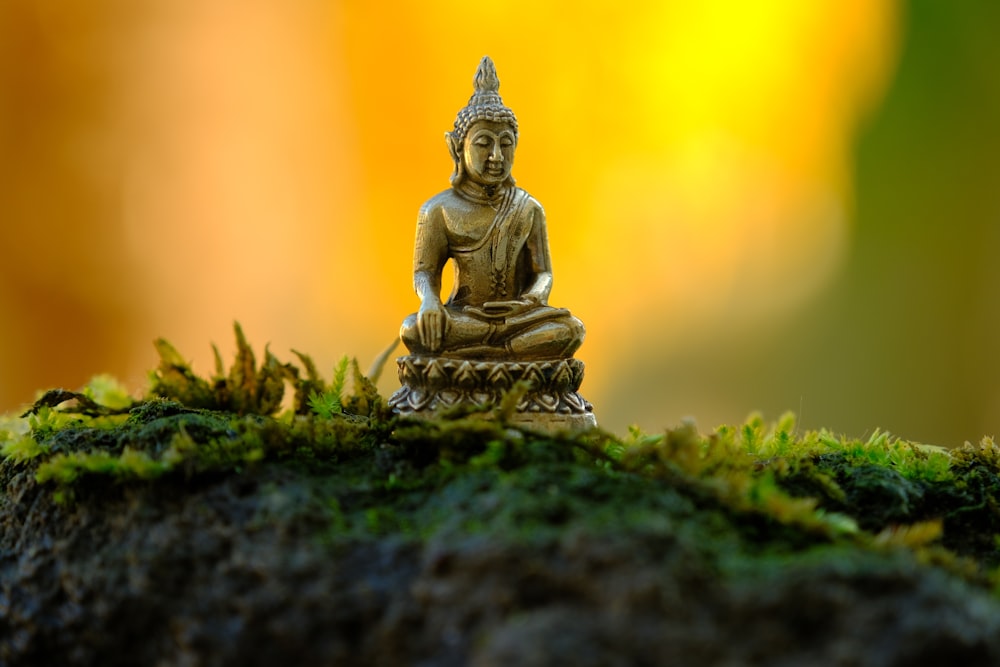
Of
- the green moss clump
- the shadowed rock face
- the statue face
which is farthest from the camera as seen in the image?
the statue face

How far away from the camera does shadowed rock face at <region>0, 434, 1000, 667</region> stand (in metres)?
1.40

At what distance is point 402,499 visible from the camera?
1904 mm

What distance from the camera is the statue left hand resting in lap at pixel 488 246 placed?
3129 mm

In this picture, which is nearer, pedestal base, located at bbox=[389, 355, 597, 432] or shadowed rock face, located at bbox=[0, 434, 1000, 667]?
shadowed rock face, located at bbox=[0, 434, 1000, 667]

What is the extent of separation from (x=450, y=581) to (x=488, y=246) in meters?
1.87

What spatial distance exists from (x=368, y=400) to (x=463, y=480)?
3.84 feet

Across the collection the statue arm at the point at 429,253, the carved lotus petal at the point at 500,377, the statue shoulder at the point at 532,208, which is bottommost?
the carved lotus petal at the point at 500,377

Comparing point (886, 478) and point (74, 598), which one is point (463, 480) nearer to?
point (74, 598)

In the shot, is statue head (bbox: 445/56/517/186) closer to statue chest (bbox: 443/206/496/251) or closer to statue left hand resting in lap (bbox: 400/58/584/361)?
statue left hand resting in lap (bbox: 400/58/584/361)

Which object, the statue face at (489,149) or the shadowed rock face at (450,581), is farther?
the statue face at (489,149)

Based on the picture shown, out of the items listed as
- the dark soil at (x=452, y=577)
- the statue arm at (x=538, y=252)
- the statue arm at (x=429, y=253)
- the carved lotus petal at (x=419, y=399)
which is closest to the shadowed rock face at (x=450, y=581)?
the dark soil at (x=452, y=577)

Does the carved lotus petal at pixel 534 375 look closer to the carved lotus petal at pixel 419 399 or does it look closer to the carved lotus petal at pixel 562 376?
the carved lotus petal at pixel 562 376

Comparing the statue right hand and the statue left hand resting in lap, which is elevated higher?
the statue left hand resting in lap

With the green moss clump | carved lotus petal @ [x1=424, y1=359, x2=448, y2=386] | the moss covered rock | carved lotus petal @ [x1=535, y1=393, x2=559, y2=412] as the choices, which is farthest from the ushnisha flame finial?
the moss covered rock
